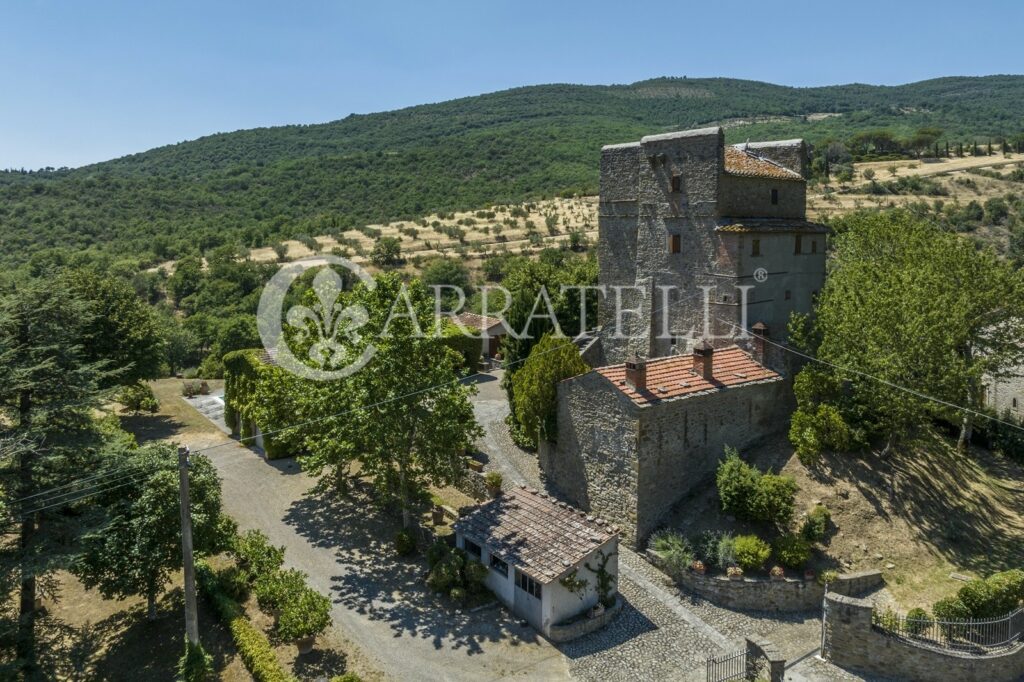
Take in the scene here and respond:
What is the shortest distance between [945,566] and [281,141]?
150m

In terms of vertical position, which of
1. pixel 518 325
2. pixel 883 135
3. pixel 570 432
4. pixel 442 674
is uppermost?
pixel 883 135

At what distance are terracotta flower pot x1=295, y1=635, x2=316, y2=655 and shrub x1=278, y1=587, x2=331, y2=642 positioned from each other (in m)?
0.13

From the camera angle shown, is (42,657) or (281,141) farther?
(281,141)

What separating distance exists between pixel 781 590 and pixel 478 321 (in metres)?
30.6

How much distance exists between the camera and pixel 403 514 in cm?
2359

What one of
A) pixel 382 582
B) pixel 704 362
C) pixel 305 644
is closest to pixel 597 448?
pixel 704 362

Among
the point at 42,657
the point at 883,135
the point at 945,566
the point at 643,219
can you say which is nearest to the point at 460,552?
the point at 42,657

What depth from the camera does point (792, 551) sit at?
19.6 metres

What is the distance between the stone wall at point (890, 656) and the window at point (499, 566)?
895cm

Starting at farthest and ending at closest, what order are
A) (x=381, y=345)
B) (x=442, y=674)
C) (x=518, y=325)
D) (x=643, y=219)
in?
(x=518, y=325) → (x=643, y=219) → (x=381, y=345) → (x=442, y=674)

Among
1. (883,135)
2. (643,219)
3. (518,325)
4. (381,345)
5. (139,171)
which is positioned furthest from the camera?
(139,171)

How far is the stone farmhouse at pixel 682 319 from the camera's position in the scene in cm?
2216

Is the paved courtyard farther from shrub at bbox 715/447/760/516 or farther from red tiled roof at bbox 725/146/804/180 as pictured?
red tiled roof at bbox 725/146/804/180

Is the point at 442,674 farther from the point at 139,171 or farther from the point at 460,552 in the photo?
the point at 139,171
